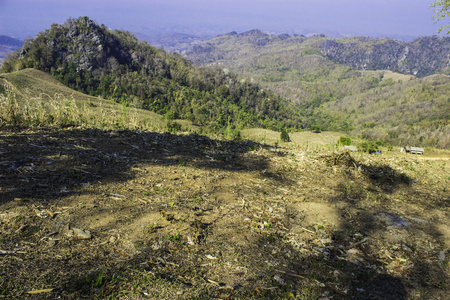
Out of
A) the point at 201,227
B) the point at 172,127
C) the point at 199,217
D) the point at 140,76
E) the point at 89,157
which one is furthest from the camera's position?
the point at 140,76

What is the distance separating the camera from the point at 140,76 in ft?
226

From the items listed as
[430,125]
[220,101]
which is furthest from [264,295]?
[430,125]

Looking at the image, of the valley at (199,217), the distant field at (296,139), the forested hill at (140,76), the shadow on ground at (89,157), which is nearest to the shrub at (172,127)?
the valley at (199,217)

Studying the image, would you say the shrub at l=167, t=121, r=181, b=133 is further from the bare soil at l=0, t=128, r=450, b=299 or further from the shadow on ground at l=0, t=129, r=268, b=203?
the bare soil at l=0, t=128, r=450, b=299

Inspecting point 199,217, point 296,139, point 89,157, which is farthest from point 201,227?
point 296,139

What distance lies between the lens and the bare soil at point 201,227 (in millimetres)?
2262

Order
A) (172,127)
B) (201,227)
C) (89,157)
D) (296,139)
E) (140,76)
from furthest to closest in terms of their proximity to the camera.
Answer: (140,76), (296,139), (172,127), (89,157), (201,227)

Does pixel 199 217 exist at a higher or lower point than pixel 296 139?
higher

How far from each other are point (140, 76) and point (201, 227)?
237 feet

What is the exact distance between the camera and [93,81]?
58.0m

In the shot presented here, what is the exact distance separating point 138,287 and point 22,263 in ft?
3.38

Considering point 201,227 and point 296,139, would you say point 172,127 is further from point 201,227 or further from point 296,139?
point 296,139

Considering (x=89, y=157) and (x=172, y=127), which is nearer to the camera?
(x=89, y=157)

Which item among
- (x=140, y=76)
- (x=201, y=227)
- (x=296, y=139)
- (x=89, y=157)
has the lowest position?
(x=296, y=139)
